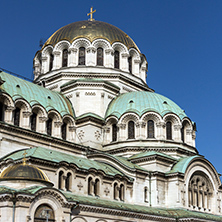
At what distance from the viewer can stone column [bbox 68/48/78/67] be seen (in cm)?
4441

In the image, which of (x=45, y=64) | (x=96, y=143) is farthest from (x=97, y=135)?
(x=45, y=64)

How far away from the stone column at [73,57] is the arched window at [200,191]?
52.7 feet

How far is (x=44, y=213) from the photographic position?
84.1ft

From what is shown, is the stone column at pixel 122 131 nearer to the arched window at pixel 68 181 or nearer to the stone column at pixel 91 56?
the stone column at pixel 91 56

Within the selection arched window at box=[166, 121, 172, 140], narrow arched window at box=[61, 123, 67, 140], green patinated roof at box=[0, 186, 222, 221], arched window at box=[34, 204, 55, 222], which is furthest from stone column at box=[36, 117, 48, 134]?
arched window at box=[34, 204, 55, 222]

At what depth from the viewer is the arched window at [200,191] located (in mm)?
37594

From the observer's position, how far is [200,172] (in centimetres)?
3878

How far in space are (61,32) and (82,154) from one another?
15056 millimetres

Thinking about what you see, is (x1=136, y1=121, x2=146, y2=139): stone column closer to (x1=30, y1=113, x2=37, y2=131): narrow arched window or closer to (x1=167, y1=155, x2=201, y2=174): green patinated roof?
(x1=167, y1=155, x2=201, y2=174): green patinated roof

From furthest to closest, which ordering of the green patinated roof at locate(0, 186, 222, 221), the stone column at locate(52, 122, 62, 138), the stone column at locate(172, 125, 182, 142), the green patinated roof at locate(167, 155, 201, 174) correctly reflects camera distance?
the stone column at locate(172, 125, 182, 142)
the stone column at locate(52, 122, 62, 138)
the green patinated roof at locate(167, 155, 201, 174)
the green patinated roof at locate(0, 186, 222, 221)

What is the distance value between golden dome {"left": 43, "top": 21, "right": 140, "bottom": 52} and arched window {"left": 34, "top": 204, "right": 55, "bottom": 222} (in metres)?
22.9

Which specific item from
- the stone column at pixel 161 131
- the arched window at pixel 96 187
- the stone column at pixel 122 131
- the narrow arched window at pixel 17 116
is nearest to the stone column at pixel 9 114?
the narrow arched window at pixel 17 116

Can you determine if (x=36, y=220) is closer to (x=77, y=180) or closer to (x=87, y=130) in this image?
(x=77, y=180)

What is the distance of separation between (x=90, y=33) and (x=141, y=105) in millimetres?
9915
